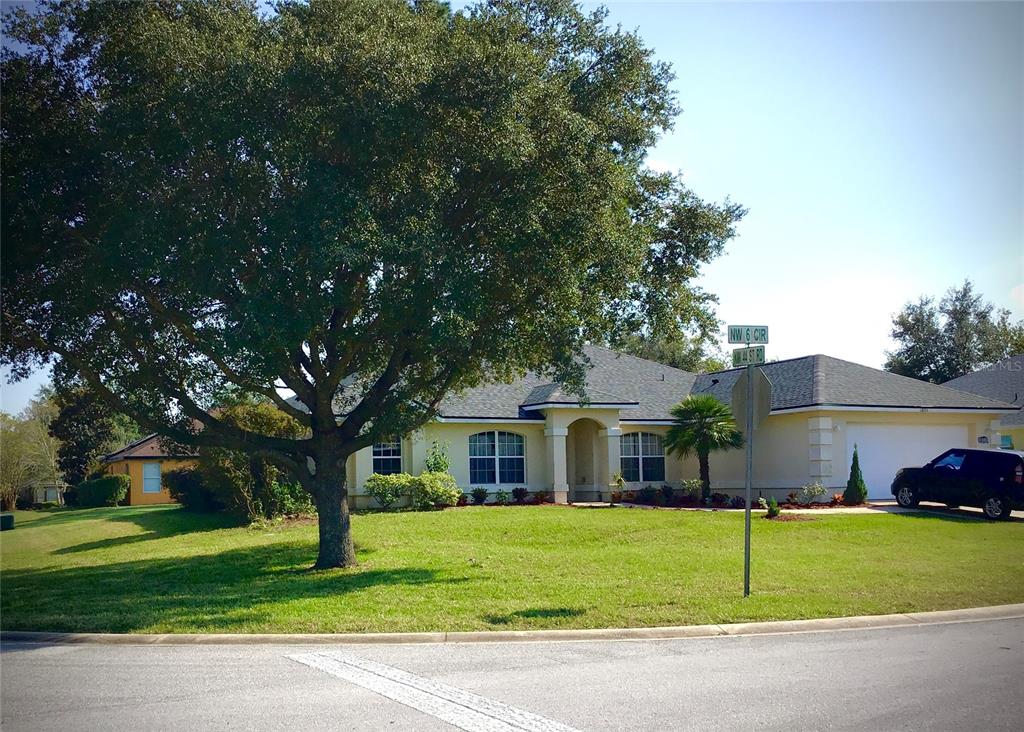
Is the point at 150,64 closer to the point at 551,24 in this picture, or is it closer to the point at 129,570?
the point at 551,24

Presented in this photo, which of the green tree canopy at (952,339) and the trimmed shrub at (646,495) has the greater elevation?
the green tree canopy at (952,339)

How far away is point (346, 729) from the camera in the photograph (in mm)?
6805

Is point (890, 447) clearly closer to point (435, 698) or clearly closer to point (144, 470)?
point (435, 698)

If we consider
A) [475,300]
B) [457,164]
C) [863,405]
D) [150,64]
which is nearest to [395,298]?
[475,300]

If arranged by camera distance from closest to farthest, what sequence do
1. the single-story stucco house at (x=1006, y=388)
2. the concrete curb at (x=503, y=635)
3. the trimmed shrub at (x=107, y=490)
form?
the concrete curb at (x=503, y=635) → the single-story stucco house at (x=1006, y=388) → the trimmed shrub at (x=107, y=490)

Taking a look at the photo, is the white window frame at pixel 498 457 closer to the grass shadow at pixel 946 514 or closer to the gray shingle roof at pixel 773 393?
the gray shingle roof at pixel 773 393

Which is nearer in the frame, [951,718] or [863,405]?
[951,718]

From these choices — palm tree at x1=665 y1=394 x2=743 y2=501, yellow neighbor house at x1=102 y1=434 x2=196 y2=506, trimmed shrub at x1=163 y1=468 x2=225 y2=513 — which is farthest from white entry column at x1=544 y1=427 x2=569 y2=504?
yellow neighbor house at x1=102 y1=434 x2=196 y2=506

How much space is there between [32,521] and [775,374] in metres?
30.9

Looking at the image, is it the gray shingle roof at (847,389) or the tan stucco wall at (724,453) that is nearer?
the tan stucco wall at (724,453)

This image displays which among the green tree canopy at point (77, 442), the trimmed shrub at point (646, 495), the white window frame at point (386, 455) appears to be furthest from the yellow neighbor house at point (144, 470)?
the trimmed shrub at point (646, 495)

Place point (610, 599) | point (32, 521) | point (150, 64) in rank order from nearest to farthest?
point (610, 599), point (150, 64), point (32, 521)

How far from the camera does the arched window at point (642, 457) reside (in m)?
32.9

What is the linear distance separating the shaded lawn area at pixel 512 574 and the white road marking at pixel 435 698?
177 centimetres
